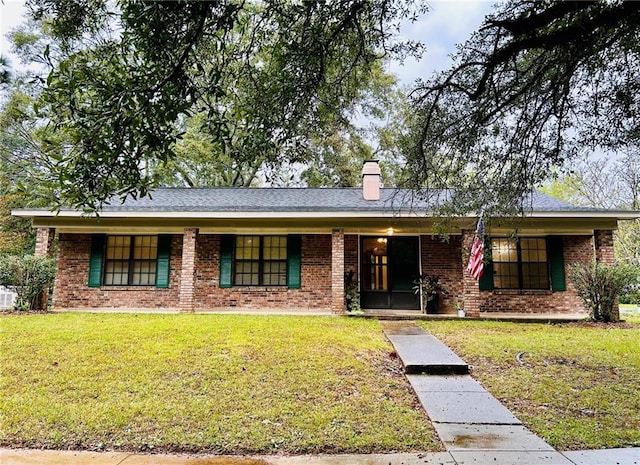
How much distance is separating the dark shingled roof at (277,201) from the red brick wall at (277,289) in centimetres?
120

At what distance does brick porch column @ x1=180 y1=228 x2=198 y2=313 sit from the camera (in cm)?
1056

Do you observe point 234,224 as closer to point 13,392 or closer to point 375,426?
point 13,392

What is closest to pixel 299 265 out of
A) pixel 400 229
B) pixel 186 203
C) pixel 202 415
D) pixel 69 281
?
pixel 400 229

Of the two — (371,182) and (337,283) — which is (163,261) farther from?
(371,182)

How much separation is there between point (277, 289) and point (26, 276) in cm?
620

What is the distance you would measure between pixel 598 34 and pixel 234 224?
8.84m

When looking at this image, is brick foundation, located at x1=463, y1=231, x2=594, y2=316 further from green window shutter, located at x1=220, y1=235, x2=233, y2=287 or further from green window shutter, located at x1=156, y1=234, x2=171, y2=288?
green window shutter, located at x1=156, y1=234, x2=171, y2=288

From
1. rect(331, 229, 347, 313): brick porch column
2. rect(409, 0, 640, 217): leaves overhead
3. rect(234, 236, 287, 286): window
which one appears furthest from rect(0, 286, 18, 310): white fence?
rect(409, 0, 640, 217): leaves overhead

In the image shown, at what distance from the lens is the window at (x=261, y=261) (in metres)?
11.7

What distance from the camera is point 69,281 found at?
1163 centimetres

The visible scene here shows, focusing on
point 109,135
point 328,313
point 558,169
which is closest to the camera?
point 109,135

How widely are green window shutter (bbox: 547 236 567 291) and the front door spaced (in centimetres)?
358

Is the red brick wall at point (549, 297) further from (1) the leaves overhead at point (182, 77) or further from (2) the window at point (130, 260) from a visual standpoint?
(2) the window at point (130, 260)

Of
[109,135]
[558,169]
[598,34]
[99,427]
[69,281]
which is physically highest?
[598,34]
